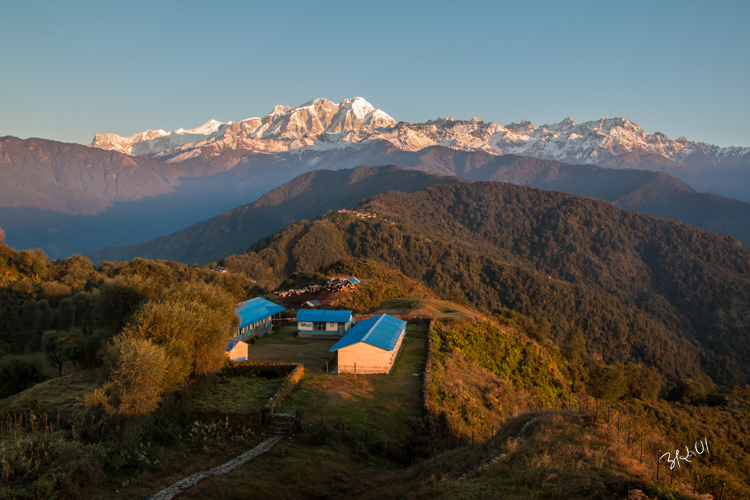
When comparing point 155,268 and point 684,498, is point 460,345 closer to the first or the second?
point 684,498

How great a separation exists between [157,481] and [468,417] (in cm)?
1427

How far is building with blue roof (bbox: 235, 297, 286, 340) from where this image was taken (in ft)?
106

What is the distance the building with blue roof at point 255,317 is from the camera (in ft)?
106

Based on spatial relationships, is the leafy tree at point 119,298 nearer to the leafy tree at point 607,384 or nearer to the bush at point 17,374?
the bush at point 17,374

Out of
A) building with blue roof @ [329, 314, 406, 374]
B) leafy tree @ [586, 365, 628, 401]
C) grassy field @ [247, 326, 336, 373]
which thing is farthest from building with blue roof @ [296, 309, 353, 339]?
leafy tree @ [586, 365, 628, 401]

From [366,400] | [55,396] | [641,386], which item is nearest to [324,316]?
[366,400]

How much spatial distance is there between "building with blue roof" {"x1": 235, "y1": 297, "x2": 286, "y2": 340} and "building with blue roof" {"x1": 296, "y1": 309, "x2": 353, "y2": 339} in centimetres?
310

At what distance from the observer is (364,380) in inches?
915

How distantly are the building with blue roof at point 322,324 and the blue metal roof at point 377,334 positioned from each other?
15.9 ft

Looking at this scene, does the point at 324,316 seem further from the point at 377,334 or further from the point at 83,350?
the point at 83,350

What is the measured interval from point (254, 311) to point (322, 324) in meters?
5.88

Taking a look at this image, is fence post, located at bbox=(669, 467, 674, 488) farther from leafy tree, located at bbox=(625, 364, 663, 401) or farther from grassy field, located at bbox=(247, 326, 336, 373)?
leafy tree, located at bbox=(625, 364, 663, 401)

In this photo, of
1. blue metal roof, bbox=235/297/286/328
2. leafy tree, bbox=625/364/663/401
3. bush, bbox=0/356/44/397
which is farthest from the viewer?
leafy tree, bbox=625/364/663/401

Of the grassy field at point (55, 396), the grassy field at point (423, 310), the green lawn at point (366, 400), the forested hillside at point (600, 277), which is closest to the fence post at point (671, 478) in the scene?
the green lawn at point (366, 400)
